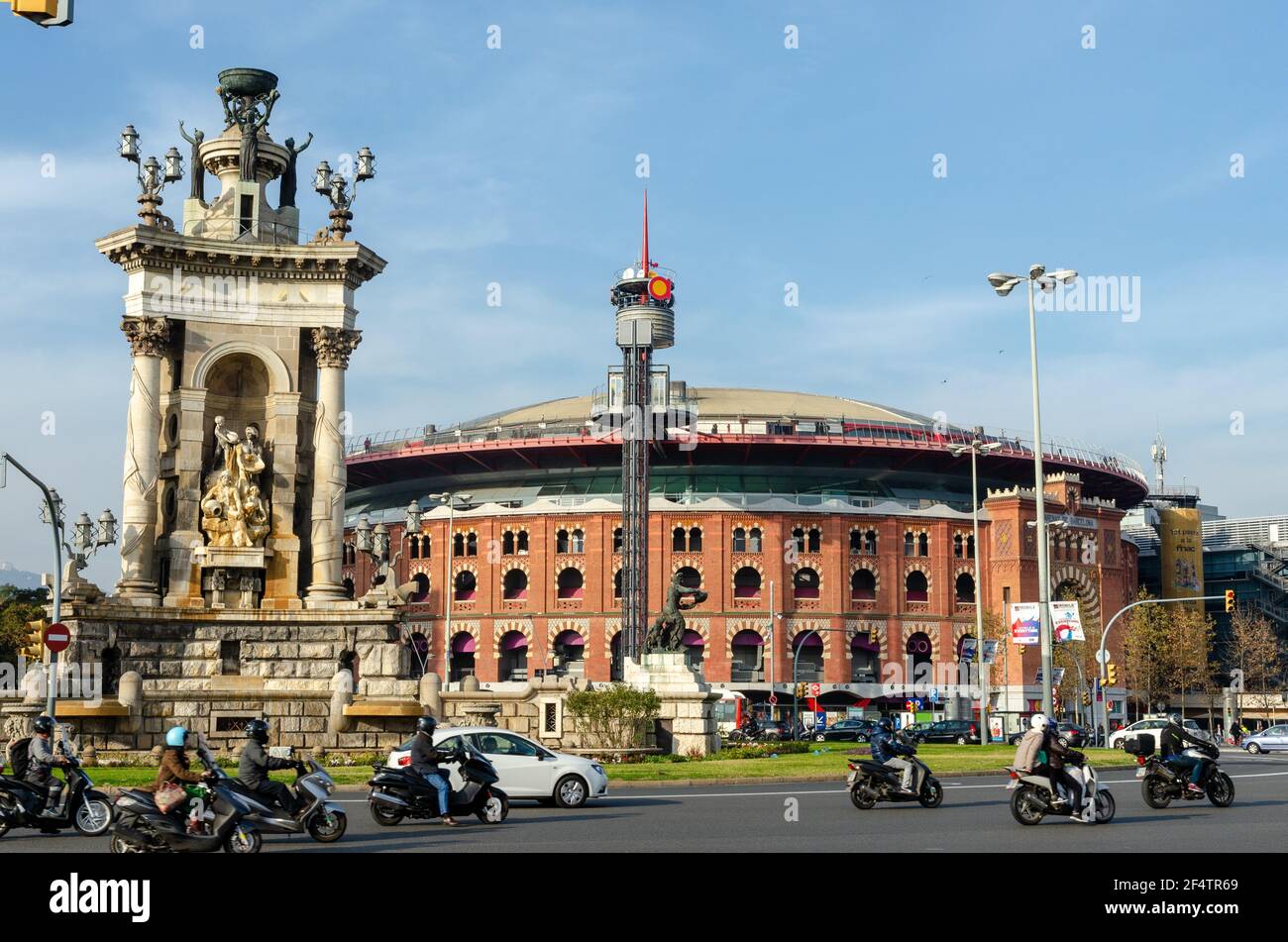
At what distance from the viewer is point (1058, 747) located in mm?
21359

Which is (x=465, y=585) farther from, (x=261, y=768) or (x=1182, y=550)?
(x=261, y=768)

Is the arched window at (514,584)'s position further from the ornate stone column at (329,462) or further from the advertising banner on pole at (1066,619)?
the advertising banner on pole at (1066,619)

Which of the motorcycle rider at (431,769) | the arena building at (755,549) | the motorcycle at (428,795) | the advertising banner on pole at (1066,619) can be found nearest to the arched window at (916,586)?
the arena building at (755,549)

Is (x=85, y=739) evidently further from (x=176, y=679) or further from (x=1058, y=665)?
(x=1058, y=665)

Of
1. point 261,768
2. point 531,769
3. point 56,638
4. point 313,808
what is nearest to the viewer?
point 261,768

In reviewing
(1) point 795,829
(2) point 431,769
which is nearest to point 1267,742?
(1) point 795,829

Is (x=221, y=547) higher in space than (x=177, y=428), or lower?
lower

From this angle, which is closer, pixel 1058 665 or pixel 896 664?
pixel 1058 665

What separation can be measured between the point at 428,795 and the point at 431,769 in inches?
14.9

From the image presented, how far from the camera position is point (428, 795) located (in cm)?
2133

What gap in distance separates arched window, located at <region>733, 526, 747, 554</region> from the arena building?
0.30ft

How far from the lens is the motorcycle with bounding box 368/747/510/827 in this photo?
69.7 ft
